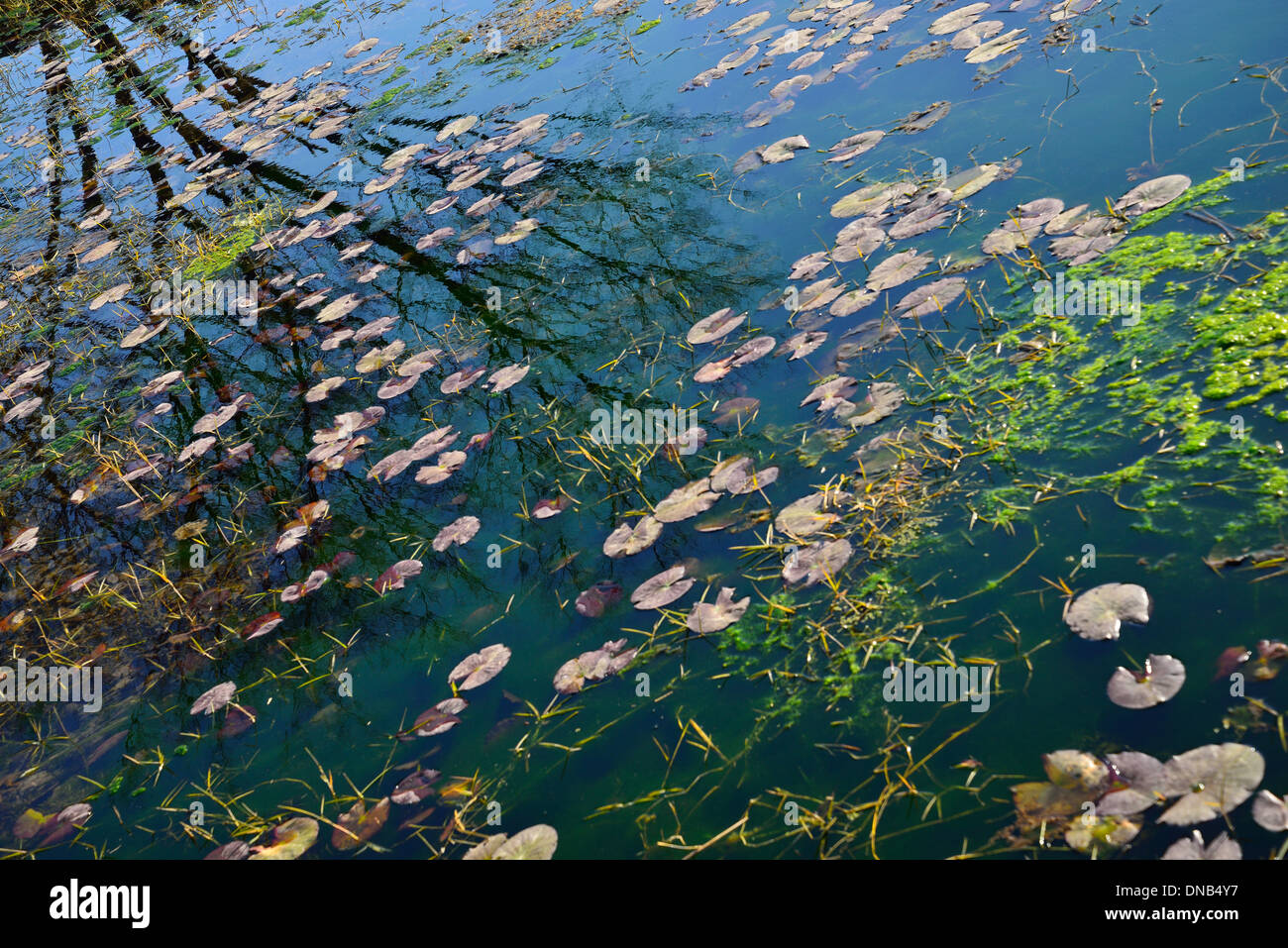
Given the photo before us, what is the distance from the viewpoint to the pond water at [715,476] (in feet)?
6.13

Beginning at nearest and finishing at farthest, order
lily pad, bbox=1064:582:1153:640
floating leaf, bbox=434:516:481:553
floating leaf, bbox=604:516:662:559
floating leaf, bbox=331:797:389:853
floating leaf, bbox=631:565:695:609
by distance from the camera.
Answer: lily pad, bbox=1064:582:1153:640, floating leaf, bbox=331:797:389:853, floating leaf, bbox=631:565:695:609, floating leaf, bbox=604:516:662:559, floating leaf, bbox=434:516:481:553

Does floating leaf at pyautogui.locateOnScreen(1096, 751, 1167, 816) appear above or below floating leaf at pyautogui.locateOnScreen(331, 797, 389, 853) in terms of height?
above

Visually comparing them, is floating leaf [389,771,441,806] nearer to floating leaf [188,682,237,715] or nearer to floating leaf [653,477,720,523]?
floating leaf [188,682,237,715]

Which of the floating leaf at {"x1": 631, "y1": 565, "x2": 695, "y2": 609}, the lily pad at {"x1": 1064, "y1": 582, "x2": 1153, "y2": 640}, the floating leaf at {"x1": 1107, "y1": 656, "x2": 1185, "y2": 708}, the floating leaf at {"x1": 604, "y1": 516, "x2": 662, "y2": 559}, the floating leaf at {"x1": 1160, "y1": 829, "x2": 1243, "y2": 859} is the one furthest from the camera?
the floating leaf at {"x1": 604, "y1": 516, "x2": 662, "y2": 559}

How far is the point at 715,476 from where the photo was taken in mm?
2623

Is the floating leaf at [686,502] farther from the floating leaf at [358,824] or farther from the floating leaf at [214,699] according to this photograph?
the floating leaf at [214,699]

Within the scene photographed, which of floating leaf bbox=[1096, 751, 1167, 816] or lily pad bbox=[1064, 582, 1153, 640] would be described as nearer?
floating leaf bbox=[1096, 751, 1167, 816]

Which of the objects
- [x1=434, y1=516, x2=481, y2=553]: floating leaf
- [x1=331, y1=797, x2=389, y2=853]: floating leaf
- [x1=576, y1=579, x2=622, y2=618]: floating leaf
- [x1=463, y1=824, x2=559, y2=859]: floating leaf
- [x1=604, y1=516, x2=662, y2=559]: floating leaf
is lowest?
[x1=331, y1=797, x2=389, y2=853]: floating leaf

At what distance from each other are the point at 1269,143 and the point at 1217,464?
160cm

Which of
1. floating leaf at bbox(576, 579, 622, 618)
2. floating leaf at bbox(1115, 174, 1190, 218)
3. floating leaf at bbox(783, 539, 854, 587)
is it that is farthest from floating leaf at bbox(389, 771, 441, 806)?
floating leaf at bbox(1115, 174, 1190, 218)

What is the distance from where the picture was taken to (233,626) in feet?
9.48

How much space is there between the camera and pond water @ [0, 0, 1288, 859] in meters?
1.87

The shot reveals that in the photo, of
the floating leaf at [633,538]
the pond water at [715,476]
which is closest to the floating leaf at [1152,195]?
the pond water at [715,476]
